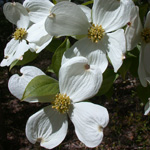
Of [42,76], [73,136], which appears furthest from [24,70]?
[73,136]

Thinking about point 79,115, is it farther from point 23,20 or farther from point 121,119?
point 121,119

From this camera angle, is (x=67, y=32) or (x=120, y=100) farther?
(x=120, y=100)

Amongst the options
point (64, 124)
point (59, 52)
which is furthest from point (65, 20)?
point (64, 124)

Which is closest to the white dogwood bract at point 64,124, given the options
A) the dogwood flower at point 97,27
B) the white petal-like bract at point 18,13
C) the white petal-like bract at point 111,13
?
the dogwood flower at point 97,27

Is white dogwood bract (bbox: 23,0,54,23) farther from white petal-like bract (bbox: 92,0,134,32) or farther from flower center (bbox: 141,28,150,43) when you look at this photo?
flower center (bbox: 141,28,150,43)

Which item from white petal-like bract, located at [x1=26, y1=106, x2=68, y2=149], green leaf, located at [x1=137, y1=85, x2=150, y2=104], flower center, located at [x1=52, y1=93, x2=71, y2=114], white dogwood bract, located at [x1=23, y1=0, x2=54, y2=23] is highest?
white dogwood bract, located at [x1=23, y1=0, x2=54, y2=23]

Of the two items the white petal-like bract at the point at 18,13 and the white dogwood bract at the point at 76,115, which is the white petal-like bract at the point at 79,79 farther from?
the white petal-like bract at the point at 18,13

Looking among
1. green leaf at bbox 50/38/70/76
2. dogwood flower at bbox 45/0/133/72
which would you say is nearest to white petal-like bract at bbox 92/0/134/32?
dogwood flower at bbox 45/0/133/72
